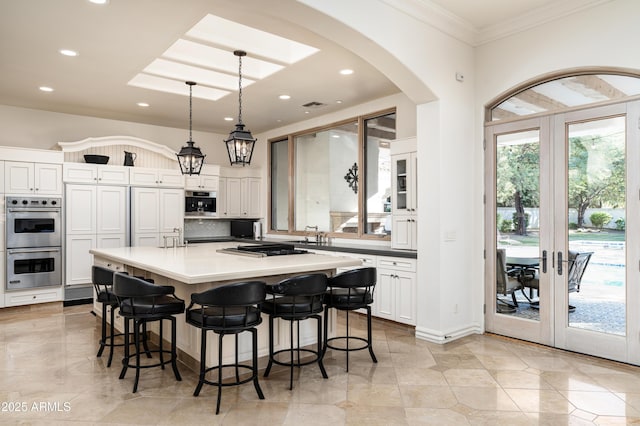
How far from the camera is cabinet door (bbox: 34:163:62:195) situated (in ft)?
19.6

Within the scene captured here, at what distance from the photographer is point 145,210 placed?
22.4 feet

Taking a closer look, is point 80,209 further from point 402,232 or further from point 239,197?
point 402,232

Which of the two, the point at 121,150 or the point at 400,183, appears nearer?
the point at 400,183

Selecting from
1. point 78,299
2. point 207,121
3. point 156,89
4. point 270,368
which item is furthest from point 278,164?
point 270,368

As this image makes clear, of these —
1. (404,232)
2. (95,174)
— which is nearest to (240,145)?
(404,232)

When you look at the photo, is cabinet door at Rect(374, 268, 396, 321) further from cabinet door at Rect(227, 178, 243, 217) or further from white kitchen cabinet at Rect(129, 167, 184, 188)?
white kitchen cabinet at Rect(129, 167, 184, 188)

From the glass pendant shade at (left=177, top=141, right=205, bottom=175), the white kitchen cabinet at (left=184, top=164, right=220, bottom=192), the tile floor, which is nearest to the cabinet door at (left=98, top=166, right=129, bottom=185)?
the white kitchen cabinet at (left=184, top=164, right=220, bottom=192)

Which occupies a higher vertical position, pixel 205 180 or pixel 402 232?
pixel 205 180

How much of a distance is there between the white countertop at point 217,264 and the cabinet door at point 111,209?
2089mm

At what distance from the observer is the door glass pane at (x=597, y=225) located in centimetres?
369

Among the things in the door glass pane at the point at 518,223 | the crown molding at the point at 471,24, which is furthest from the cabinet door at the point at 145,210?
the door glass pane at the point at 518,223

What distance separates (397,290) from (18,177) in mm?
5194

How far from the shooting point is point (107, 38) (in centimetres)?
395

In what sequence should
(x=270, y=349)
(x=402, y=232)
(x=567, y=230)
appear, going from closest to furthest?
(x=270, y=349), (x=567, y=230), (x=402, y=232)
